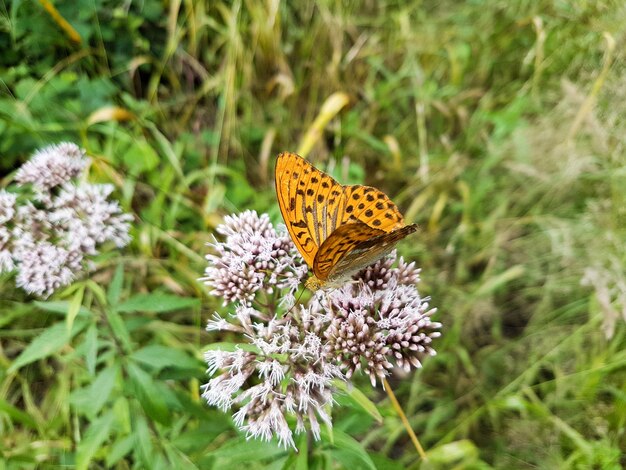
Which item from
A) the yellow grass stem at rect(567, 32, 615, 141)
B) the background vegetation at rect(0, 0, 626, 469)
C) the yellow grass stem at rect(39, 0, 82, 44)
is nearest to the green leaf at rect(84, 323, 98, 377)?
the background vegetation at rect(0, 0, 626, 469)

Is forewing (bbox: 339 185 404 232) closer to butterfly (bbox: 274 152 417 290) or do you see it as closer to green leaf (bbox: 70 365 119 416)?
butterfly (bbox: 274 152 417 290)

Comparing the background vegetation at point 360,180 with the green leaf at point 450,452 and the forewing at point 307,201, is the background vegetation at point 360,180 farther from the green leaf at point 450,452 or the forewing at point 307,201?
the forewing at point 307,201

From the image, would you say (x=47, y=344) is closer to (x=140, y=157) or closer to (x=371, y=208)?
(x=371, y=208)

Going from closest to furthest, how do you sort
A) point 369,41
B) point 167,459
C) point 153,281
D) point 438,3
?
point 167,459 < point 153,281 < point 369,41 < point 438,3

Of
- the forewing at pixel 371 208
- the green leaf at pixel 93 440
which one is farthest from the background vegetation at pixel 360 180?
the forewing at pixel 371 208

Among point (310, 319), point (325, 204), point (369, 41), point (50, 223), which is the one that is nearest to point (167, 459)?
point (310, 319)

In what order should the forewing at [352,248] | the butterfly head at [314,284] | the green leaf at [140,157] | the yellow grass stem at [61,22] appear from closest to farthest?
1. the forewing at [352,248]
2. the butterfly head at [314,284]
3. the yellow grass stem at [61,22]
4. the green leaf at [140,157]

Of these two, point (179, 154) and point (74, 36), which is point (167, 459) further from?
point (74, 36)
